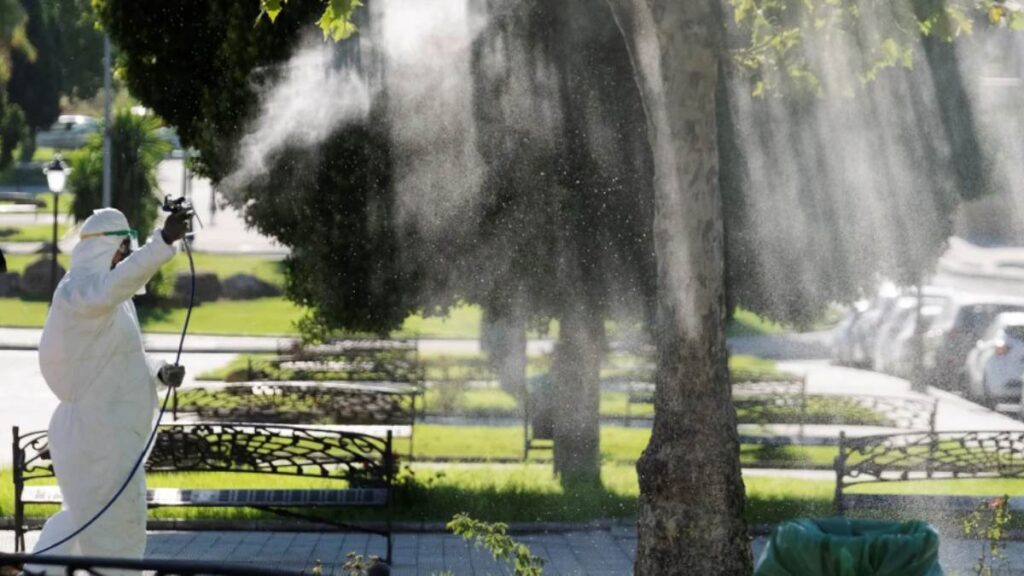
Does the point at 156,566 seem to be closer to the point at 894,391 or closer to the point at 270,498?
the point at 270,498

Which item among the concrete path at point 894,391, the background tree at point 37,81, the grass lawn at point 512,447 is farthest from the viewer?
the background tree at point 37,81

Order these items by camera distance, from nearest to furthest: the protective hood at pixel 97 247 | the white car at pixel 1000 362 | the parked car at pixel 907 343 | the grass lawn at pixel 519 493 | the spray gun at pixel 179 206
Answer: the spray gun at pixel 179 206 → the protective hood at pixel 97 247 → the grass lawn at pixel 519 493 → the white car at pixel 1000 362 → the parked car at pixel 907 343

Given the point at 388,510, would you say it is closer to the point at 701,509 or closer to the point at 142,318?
the point at 701,509

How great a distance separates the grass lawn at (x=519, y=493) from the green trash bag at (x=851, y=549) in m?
6.18

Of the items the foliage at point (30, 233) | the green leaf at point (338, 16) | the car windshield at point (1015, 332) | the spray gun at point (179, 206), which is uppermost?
the green leaf at point (338, 16)

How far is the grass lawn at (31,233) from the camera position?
156 ft

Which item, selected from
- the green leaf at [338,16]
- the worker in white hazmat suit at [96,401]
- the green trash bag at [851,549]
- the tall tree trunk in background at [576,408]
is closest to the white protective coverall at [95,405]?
the worker in white hazmat suit at [96,401]

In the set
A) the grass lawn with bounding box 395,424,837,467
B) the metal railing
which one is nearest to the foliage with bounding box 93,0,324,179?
the grass lawn with bounding box 395,424,837,467

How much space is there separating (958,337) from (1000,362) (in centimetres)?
247

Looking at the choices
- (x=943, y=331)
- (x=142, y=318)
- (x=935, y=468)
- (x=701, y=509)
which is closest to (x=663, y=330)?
(x=701, y=509)

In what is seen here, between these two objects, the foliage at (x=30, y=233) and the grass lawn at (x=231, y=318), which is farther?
the foliage at (x=30, y=233)

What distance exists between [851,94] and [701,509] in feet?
18.3

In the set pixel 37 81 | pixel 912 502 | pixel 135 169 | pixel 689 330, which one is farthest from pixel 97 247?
pixel 37 81

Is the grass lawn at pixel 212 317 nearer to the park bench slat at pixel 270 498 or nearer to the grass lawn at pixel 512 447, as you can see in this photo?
the grass lawn at pixel 512 447
